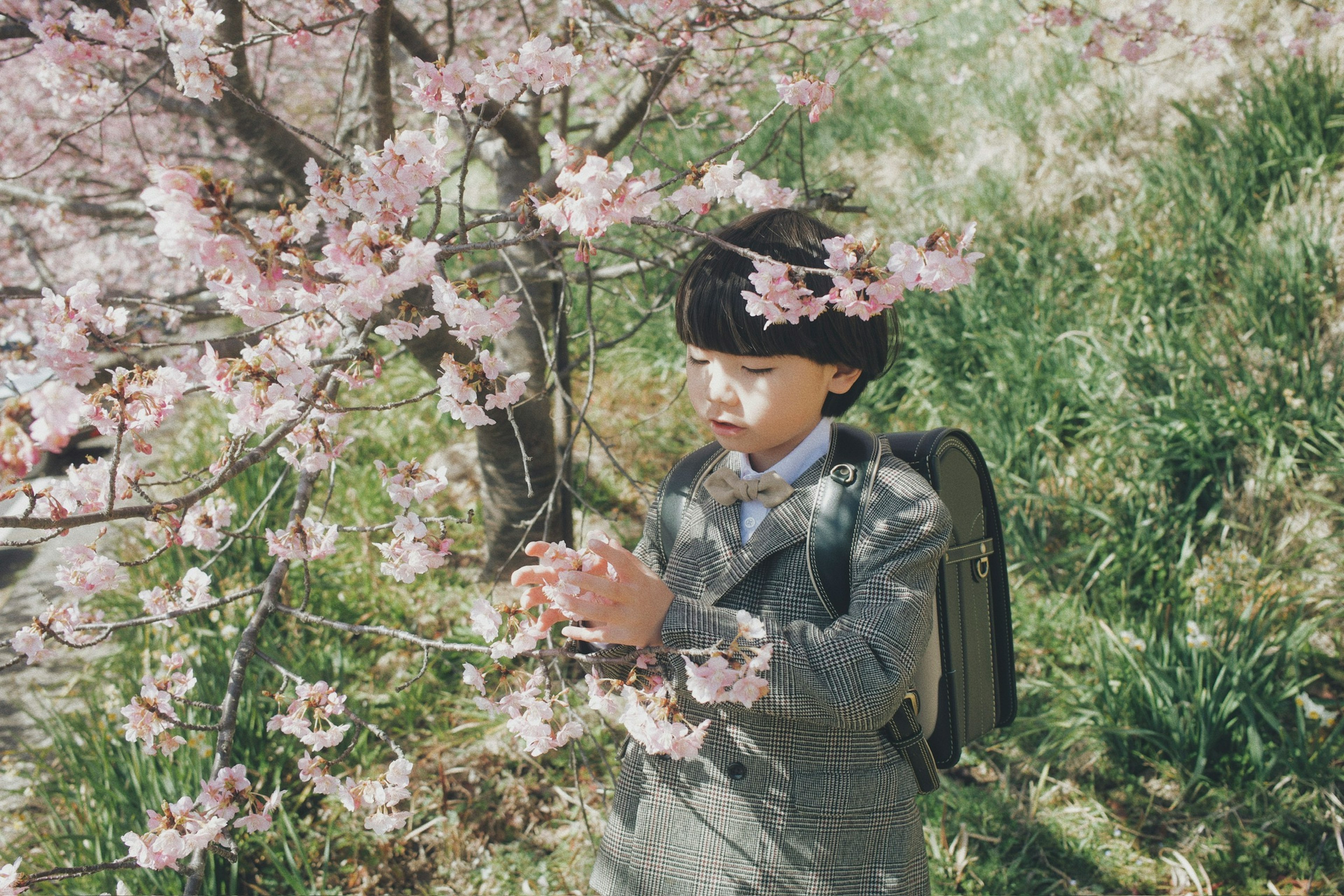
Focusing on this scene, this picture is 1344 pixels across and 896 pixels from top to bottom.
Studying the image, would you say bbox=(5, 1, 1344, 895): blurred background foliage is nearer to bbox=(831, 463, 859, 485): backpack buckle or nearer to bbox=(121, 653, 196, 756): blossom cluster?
bbox=(121, 653, 196, 756): blossom cluster

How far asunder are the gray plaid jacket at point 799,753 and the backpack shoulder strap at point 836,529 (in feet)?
0.04

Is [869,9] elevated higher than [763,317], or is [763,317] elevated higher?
[869,9]

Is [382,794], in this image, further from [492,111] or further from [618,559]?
[492,111]

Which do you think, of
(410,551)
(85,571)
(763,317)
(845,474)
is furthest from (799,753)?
(85,571)

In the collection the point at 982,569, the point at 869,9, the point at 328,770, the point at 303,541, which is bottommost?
the point at 328,770

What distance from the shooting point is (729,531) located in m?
1.38

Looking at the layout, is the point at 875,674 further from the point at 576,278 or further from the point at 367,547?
the point at 367,547

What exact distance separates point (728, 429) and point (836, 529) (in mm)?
245

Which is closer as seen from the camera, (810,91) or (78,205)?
(810,91)

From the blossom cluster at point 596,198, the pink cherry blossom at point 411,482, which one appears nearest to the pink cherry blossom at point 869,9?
the blossom cluster at point 596,198

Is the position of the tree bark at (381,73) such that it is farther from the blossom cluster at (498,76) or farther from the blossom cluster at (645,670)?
the blossom cluster at (645,670)

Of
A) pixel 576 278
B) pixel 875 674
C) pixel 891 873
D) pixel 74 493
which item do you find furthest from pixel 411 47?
pixel 891 873

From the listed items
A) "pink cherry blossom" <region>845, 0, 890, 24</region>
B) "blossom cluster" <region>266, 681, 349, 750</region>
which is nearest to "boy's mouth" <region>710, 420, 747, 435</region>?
"blossom cluster" <region>266, 681, 349, 750</region>

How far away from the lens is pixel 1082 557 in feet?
9.68
